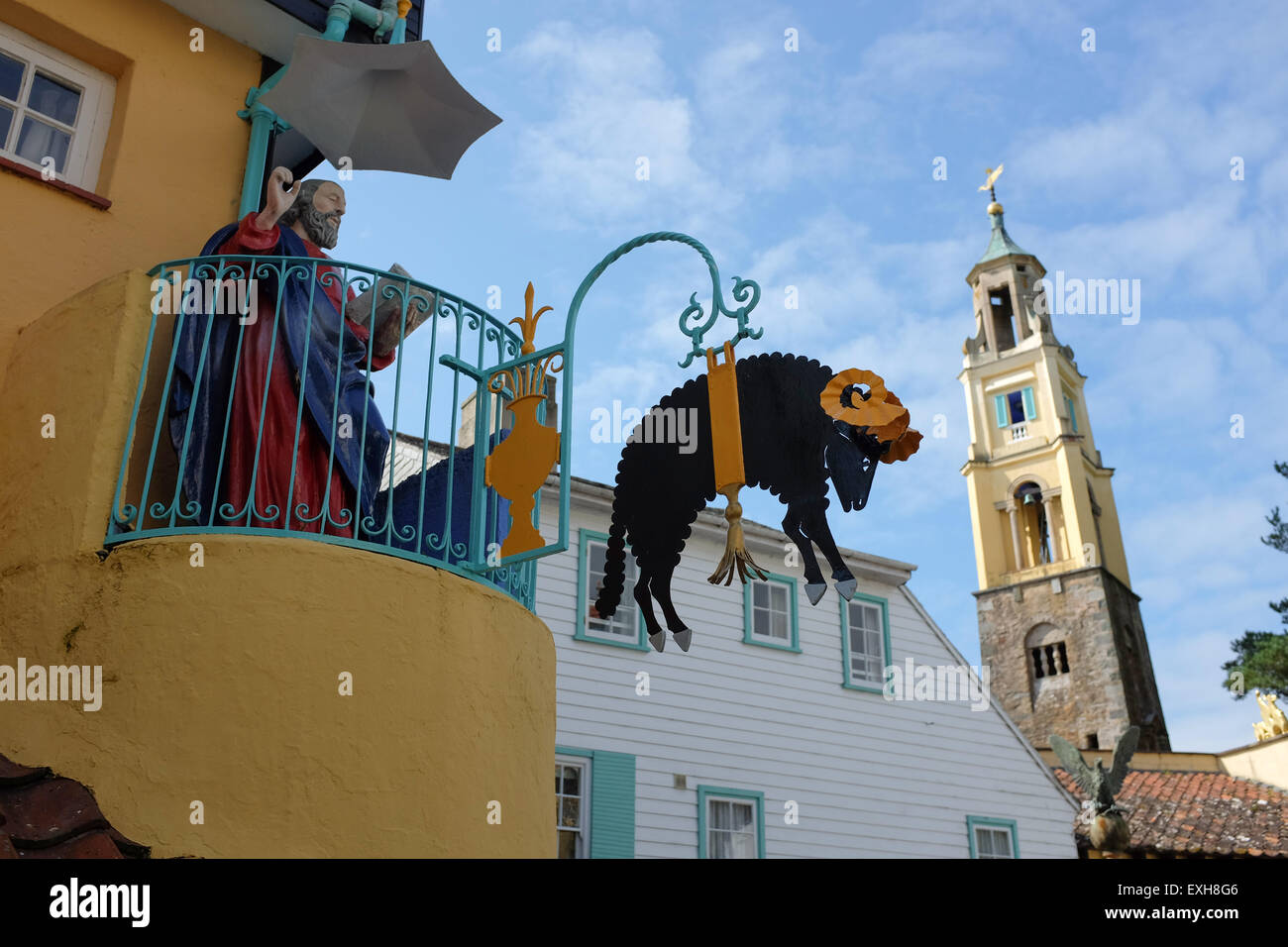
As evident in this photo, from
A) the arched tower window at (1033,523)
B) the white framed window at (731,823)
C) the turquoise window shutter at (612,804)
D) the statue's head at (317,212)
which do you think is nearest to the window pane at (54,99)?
the statue's head at (317,212)

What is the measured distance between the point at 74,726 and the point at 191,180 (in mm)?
3616

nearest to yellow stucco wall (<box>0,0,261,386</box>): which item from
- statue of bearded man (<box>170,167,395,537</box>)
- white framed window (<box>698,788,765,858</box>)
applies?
statue of bearded man (<box>170,167,395,537</box>)

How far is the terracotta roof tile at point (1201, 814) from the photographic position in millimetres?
22594

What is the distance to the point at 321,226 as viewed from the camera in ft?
20.9

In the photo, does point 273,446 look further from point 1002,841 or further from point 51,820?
point 1002,841

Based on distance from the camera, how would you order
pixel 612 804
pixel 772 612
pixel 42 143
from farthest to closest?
pixel 772 612 < pixel 612 804 < pixel 42 143

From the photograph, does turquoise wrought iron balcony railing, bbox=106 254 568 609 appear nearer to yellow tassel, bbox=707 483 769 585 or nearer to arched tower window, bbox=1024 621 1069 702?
yellow tassel, bbox=707 483 769 585

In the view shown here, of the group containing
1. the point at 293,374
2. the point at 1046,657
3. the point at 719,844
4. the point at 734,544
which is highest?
the point at 1046,657

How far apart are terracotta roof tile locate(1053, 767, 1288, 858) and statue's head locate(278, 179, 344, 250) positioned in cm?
1910

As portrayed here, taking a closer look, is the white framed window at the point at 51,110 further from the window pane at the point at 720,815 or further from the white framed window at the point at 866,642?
the white framed window at the point at 866,642

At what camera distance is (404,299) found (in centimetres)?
553

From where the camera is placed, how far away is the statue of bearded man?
5.31m

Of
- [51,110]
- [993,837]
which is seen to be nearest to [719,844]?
[993,837]

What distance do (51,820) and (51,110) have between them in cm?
435
